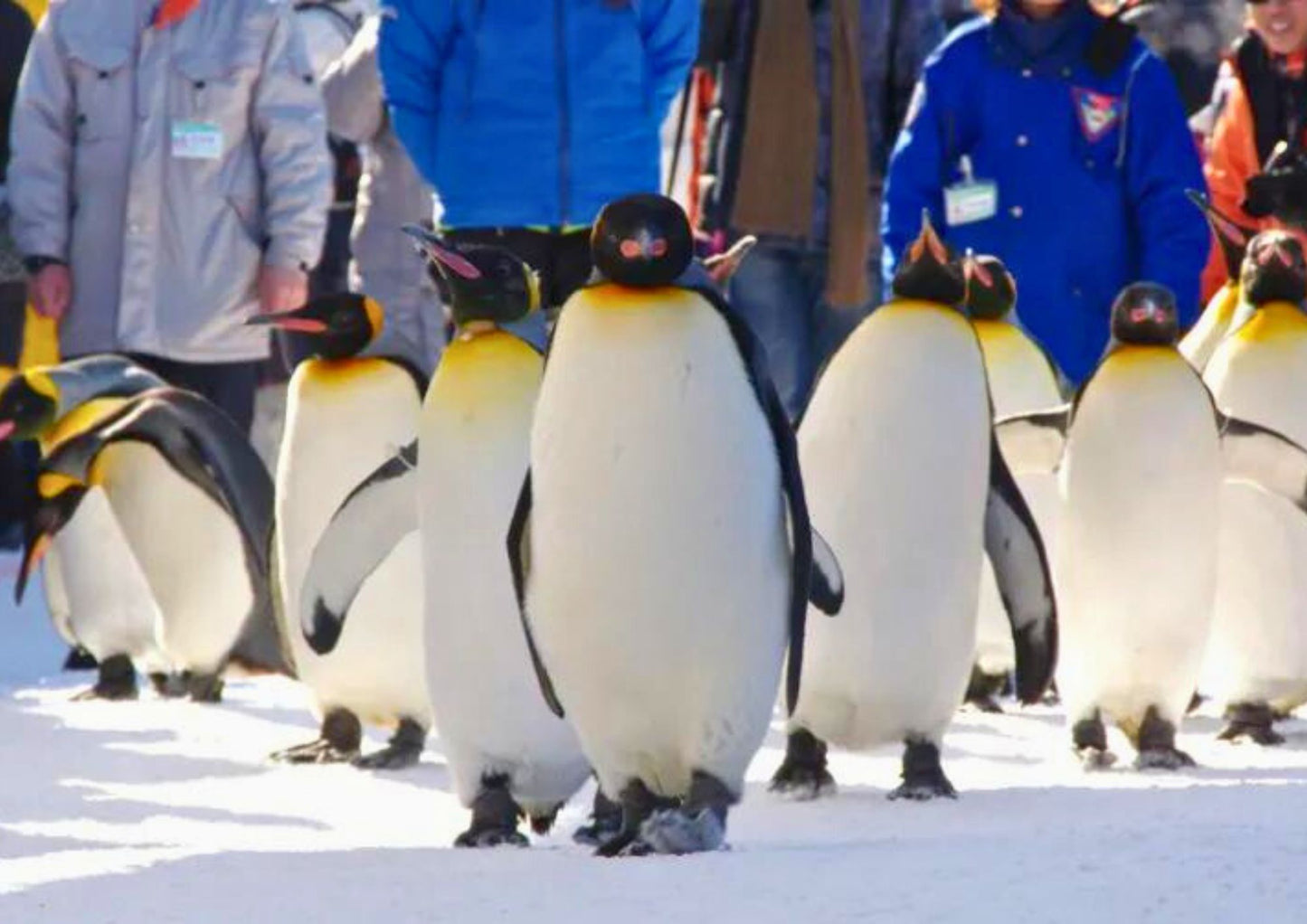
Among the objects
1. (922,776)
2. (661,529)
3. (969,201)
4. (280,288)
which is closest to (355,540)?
(922,776)

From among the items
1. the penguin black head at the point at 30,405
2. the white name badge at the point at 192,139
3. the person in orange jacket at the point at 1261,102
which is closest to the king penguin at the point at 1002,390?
the person in orange jacket at the point at 1261,102

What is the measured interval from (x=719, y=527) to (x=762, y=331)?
10.8ft

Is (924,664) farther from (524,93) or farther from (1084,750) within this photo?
(524,93)

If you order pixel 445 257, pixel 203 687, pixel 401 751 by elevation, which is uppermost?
pixel 445 257

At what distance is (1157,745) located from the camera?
6.31 m

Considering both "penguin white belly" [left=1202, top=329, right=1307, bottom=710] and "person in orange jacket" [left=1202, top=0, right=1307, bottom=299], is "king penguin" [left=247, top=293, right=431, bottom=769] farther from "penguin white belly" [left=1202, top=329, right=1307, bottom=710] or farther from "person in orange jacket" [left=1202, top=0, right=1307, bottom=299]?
"person in orange jacket" [left=1202, top=0, right=1307, bottom=299]

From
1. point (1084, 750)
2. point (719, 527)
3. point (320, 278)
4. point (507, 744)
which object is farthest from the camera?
point (320, 278)

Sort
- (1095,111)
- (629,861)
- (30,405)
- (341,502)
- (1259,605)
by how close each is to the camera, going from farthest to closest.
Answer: (30,405) < (1095,111) < (1259,605) < (341,502) < (629,861)

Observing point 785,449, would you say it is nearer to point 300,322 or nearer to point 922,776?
point 922,776

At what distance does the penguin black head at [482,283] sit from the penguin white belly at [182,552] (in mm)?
2489

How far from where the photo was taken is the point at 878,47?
8.54 meters

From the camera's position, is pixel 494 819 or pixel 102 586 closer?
pixel 494 819

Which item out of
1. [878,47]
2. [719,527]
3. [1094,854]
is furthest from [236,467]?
[1094,854]

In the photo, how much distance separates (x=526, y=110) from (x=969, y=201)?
1103 mm
